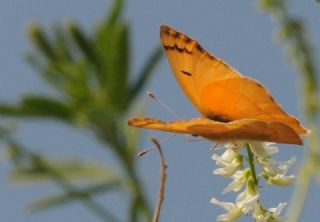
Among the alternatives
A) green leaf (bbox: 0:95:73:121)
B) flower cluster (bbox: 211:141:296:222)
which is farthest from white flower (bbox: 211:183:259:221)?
green leaf (bbox: 0:95:73:121)

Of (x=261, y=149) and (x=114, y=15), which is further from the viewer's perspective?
(x=114, y=15)

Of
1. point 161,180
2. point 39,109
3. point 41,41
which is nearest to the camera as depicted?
point 161,180

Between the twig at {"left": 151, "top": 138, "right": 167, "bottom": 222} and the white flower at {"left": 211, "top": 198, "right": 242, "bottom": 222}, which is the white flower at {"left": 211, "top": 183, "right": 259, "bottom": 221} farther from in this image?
the twig at {"left": 151, "top": 138, "right": 167, "bottom": 222}

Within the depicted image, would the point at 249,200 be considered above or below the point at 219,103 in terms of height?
below

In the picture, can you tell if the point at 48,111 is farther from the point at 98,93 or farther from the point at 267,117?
the point at 267,117

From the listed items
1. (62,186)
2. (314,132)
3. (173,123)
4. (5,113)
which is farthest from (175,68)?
(5,113)

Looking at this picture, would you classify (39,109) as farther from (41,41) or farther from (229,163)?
(229,163)

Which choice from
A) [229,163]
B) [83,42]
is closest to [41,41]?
[83,42]
